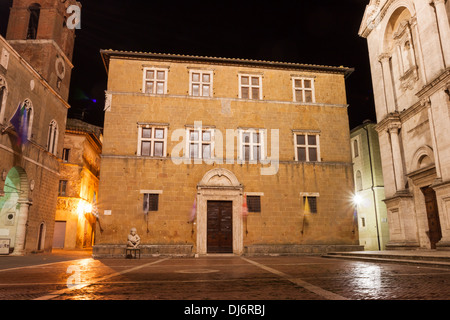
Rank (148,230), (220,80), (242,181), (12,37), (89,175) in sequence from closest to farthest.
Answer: (148,230) < (242,181) < (220,80) < (12,37) < (89,175)

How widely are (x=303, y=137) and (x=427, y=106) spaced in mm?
7513

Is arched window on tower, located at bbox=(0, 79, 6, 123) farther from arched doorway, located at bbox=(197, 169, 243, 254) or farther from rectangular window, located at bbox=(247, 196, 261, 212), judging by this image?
rectangular window, located at bbox=(247, 196, 261, 212)

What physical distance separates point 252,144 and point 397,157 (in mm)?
8339

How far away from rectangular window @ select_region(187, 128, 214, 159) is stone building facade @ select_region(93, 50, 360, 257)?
6cm

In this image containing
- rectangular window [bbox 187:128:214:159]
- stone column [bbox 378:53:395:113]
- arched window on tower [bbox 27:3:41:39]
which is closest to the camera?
stone column [bbox 378:53:395:113]

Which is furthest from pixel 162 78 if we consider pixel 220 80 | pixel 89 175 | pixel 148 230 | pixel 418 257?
pixel 89 175

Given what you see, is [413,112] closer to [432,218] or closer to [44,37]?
[432,218]

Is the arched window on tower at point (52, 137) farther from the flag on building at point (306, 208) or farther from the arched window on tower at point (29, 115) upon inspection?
the flag on building at point (306, 208)

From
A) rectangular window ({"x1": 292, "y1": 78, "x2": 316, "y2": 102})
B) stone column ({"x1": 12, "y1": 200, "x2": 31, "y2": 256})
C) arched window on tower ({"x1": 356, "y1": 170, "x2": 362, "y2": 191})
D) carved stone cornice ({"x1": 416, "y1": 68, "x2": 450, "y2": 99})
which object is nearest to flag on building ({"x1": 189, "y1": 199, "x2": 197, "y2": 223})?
rectangular window ({"x1": 292, "y1": 78, "x2": 316, "y2": 102})

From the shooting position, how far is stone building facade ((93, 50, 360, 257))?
18.9 metres

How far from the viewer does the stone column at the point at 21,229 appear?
854 inches
